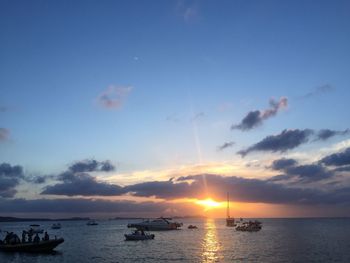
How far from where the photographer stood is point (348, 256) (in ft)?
263

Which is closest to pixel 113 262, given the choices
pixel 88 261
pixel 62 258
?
pixel 88 261

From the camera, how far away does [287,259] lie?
→ 75.4m

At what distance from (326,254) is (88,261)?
45.1 m

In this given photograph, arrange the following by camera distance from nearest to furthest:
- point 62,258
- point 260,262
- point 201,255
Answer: point 260,262, point 62,258, point 201,255

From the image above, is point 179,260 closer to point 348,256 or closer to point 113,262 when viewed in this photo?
point 113,262

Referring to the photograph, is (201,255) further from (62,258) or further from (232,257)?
(62,258)

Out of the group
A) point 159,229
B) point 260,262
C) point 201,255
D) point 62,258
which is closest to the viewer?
point 260,262

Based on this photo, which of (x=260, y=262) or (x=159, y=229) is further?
(x=159, y=229)

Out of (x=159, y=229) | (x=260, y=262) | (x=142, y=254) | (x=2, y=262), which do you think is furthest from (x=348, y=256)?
(x=159, y=229)

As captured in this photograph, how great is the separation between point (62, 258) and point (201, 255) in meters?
25.8

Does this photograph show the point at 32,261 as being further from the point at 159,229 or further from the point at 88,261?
the point at 159,229

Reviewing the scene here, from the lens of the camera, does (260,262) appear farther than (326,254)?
No

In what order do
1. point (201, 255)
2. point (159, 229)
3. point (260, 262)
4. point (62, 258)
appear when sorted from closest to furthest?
point (260, 262), point (62, 258), point (201, 255), point (159, 229)

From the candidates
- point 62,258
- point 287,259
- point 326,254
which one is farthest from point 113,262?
point 326,254
